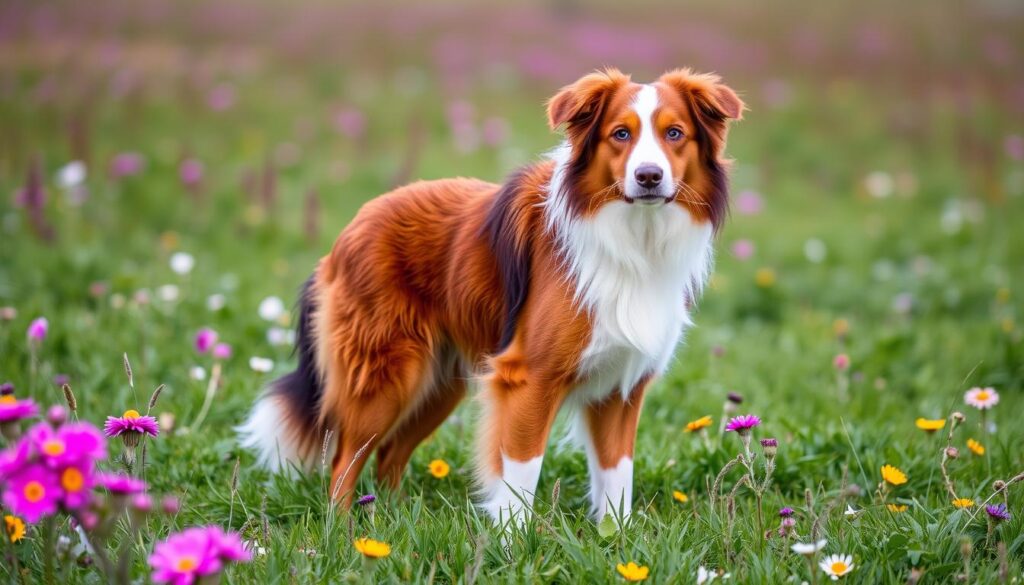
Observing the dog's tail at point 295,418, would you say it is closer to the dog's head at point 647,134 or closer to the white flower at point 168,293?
the dog's head at point 647,134

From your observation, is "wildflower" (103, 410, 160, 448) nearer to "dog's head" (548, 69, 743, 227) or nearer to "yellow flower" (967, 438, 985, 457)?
"dog's head" (548, 69, 743, 227)

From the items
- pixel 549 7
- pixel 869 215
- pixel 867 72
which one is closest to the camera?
pixel 869 215

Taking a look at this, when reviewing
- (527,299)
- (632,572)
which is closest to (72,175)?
(527,299)

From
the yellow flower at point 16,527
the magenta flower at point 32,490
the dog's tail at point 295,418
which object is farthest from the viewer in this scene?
the dog's tail at point 295,418

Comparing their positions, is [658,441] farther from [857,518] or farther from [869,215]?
[869,215]

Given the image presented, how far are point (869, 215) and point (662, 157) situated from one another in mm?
6907

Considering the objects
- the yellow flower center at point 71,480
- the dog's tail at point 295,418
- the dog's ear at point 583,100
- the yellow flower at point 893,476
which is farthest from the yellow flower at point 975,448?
the yellow flower center at point 71,480

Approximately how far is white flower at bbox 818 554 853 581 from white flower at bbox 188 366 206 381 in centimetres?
307

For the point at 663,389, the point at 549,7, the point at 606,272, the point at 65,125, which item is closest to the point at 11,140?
the point at 65,125

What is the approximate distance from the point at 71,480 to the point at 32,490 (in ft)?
0.25

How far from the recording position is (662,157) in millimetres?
2932

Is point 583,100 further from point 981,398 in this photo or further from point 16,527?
point 16,527

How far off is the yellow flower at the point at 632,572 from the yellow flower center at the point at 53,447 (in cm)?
150

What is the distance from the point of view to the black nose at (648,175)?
2.87m
